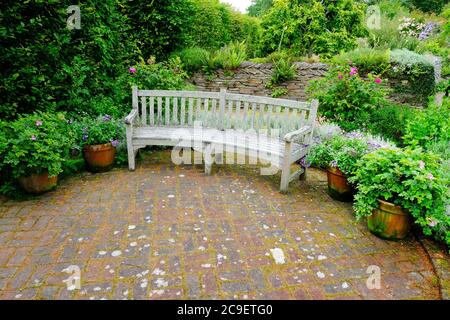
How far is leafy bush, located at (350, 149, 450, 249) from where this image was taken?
10.1 ft

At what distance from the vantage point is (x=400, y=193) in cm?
319

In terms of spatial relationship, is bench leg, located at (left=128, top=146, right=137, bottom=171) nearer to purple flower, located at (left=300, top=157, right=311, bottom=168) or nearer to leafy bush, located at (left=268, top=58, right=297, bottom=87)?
purple flower, located at (left=300, top=157, right=311, bottom=168)

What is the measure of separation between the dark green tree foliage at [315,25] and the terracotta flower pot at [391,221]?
7.85 metres

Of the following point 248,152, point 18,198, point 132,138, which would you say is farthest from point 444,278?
point 18,198

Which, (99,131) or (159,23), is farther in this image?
(159,23)

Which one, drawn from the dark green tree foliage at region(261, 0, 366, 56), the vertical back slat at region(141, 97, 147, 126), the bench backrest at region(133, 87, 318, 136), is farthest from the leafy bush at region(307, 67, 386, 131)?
the dark green tree foliage at region(261, 0, 366, 56)

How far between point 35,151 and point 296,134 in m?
3.35

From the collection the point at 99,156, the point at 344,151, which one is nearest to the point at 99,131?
the point at 99,156

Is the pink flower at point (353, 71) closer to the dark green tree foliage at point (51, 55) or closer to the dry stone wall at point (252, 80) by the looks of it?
the dry stone wall at point (252, 80)

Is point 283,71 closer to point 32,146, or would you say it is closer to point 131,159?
point 131,159

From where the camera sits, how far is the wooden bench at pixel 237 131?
452 cm

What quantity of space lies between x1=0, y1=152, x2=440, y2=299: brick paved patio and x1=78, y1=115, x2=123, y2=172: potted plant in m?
0.38

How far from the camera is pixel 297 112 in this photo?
4.90 m
